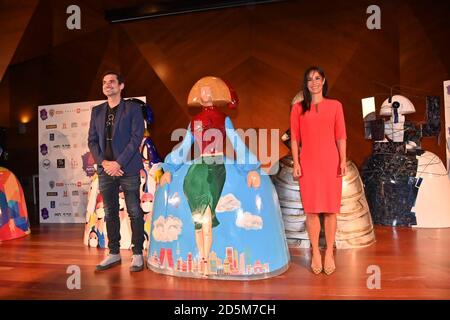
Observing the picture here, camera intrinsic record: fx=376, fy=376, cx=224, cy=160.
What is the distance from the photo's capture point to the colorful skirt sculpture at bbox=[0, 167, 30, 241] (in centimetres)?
407

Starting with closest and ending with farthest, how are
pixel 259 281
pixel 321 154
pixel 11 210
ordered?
Answer: pixel 259 281 → pixel 321 154 → pixel 11 210

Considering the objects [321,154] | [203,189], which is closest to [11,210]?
[203,189]

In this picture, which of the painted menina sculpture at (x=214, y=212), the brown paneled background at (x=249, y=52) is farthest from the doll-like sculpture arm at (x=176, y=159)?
the brown paneled background at (x=249, y=52)

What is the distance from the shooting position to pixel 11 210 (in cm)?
418

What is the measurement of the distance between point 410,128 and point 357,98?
1.37 m

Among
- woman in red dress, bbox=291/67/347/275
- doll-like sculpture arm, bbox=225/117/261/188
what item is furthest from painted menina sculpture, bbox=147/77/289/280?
woman in red dress, bbox=291/67/347/275

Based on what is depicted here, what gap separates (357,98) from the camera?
5.77 meters

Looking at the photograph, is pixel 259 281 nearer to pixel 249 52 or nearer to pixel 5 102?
pixel 249 52

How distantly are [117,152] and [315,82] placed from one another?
1.51 m

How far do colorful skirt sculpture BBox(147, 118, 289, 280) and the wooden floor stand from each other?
9cm

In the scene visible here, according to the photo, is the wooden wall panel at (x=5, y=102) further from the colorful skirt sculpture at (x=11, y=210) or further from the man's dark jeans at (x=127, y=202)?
the man's dark jeans at (x=127, y=202)

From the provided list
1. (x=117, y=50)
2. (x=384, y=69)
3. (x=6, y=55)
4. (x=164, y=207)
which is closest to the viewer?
(x=164, y=207)

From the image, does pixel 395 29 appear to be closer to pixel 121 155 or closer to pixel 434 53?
pixel 434 53
